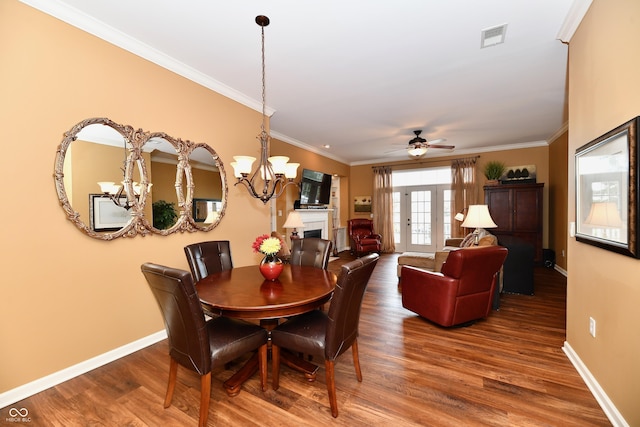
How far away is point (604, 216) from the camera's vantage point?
1.70 meters

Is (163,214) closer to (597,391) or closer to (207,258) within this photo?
(207,258)

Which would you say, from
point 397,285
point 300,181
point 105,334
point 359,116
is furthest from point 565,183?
point 105,334

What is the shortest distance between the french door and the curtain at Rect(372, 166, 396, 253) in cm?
26

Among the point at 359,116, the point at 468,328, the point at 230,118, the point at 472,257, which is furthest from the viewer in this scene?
the point at 359,116

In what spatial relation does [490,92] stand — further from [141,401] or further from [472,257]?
[141,401]

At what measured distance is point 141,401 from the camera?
6.08 feet

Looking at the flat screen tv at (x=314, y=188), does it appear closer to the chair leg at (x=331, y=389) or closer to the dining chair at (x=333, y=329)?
the dining chair at (x=333, y=329)

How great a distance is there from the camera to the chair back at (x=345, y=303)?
1.65 meters

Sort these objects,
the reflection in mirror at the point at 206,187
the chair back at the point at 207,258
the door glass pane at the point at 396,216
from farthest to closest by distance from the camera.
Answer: the door glass pane at the point at 396,216 → the reflection in mirror at the point at 206,187 → the chair back at the point at 207,258

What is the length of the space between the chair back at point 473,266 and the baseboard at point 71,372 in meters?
3.10

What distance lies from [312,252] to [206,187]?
1462mm

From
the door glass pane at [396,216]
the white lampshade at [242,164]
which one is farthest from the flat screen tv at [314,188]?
the white lampshade at [242,164]

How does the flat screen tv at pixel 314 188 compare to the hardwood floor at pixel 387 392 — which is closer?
the hardwood floor at pixel 387 392

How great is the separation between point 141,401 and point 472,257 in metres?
3.05
